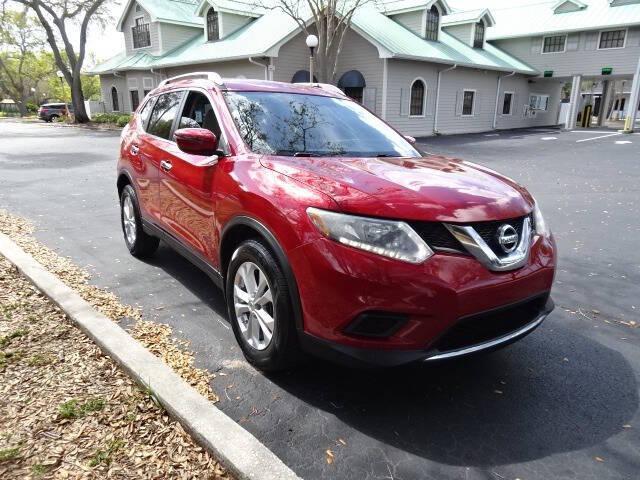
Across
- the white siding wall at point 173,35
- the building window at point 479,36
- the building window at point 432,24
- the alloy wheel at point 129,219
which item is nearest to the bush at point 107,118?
the white siding wall at point 173,35

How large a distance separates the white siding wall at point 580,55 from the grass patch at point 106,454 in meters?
32.3

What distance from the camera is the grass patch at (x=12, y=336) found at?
3.32 m

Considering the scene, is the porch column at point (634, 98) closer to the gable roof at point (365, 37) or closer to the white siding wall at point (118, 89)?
the gable roof at point (365, 37)

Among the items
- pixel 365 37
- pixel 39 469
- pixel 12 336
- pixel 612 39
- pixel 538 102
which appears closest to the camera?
pixel 39 469

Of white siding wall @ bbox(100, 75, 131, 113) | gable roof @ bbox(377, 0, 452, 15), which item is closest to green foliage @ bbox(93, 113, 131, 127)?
white siding wall @ bbox(100, 75, 131, 113)

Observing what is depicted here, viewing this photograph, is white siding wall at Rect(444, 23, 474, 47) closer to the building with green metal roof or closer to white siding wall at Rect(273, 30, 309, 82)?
the building with green metal roof

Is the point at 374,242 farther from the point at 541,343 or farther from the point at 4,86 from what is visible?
the point at 4,86

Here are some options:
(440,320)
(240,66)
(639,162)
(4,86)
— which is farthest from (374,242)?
(4,86)

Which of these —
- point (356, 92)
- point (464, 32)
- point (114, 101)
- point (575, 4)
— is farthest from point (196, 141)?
point (114, 101)

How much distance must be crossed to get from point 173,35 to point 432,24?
1514 cm

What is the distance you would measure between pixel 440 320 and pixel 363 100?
20906 millimetres

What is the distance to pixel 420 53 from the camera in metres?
21.6

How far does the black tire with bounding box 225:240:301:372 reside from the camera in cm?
269

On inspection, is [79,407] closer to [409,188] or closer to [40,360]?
[40,360]
